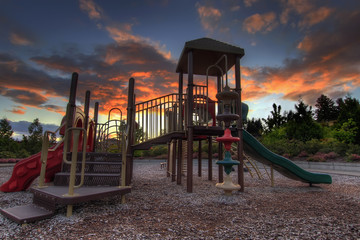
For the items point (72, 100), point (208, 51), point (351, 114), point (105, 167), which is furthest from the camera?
point (351, 114)

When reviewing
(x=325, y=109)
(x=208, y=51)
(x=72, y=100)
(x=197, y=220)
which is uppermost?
(x=325, y=109)

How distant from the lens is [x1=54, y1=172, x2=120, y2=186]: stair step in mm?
4621

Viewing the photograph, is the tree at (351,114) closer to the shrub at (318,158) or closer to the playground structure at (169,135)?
the shrub at (318,158)

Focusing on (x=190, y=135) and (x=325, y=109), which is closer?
(x=190, y=135)

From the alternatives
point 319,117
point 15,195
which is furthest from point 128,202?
point 319,117

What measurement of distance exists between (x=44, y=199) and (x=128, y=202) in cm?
155

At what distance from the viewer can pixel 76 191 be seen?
154 inches

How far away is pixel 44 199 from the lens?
3646 millimetres

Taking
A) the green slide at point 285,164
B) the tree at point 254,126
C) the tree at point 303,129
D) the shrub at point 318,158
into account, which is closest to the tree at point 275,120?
the tree at point 254,126

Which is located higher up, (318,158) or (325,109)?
(325,109)

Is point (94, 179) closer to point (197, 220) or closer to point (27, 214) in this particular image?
point (27, 214)

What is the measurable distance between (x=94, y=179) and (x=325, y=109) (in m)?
55.4

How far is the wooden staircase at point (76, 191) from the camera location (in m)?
3.32

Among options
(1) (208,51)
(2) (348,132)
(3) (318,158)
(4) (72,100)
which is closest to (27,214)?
(4) (72,100)
